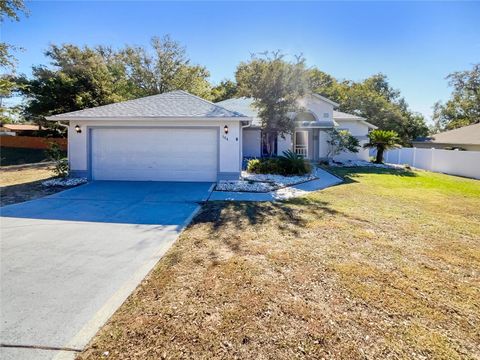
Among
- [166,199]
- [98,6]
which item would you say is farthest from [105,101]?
[166,199]

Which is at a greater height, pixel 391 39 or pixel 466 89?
pixel 466 89

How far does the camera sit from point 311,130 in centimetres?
2247

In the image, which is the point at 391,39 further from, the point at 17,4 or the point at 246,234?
the point at 17,4

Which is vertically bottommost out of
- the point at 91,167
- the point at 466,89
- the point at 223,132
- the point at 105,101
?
the point at 91,167

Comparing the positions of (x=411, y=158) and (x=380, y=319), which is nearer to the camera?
(x=380, y=319)

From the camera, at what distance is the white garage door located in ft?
41.9

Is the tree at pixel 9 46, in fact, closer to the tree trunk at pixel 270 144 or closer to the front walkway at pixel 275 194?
the front walkway at pixel 275 194

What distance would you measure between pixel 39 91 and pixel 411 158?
3160 cm

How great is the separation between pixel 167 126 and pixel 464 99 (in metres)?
42.7

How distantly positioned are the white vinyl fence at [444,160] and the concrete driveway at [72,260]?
16921 mm

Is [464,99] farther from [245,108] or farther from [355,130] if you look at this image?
[245,108]

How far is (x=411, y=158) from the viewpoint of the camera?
22.7 metres

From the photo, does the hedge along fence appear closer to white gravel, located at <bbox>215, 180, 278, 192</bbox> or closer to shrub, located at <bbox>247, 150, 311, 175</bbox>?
shrub, located at <bbox>247, 150, 311, 175</bbox>

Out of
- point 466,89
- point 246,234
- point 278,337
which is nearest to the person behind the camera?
point 278,337
